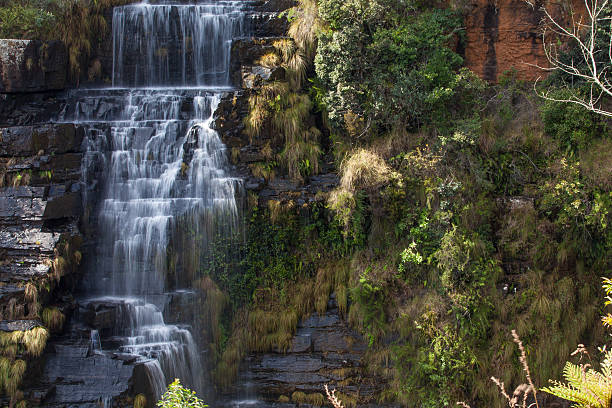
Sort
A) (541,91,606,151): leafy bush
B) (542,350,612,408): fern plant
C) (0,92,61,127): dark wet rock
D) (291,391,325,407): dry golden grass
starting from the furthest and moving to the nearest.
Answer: (0,92,61,127): dark wet rock
(291,391,325,407): dry golden grass
(541,91,606,151): leafy bush
(542,350,612,408): fern plant

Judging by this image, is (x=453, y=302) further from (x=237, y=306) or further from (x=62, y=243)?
(x=62, y=243)

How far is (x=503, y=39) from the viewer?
547 inches

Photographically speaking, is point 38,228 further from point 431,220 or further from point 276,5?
point 276,5

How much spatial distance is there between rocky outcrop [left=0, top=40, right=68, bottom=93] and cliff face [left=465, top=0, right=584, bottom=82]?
1109cm

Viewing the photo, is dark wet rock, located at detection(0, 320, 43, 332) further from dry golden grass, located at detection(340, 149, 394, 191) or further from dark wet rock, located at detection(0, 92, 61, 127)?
dry golden grass, located at detection(340, 149, 394, 191)

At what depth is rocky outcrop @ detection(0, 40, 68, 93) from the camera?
1477 centimetres

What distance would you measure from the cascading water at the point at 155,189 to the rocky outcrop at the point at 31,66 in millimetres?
841

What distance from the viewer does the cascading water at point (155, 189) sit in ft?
39.3

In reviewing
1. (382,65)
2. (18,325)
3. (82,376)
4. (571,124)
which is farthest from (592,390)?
(18,325)

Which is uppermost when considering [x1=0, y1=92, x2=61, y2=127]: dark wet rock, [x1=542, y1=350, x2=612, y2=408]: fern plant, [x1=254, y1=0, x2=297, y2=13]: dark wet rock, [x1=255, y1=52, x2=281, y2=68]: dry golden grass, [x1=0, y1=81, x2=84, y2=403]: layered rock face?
[x1=254, y1=0, x2=297, y2=13]: dark wet rock

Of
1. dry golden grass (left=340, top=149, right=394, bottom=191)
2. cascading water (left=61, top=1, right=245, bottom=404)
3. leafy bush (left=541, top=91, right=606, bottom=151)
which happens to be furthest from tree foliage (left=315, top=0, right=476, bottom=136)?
cascading water (left=61, top=1, right=245, bottom=404)

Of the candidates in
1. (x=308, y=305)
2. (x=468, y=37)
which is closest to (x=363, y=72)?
(x=468, y=37)

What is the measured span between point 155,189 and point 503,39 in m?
9.39

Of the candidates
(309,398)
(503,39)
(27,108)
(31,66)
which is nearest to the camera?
(309,398)
